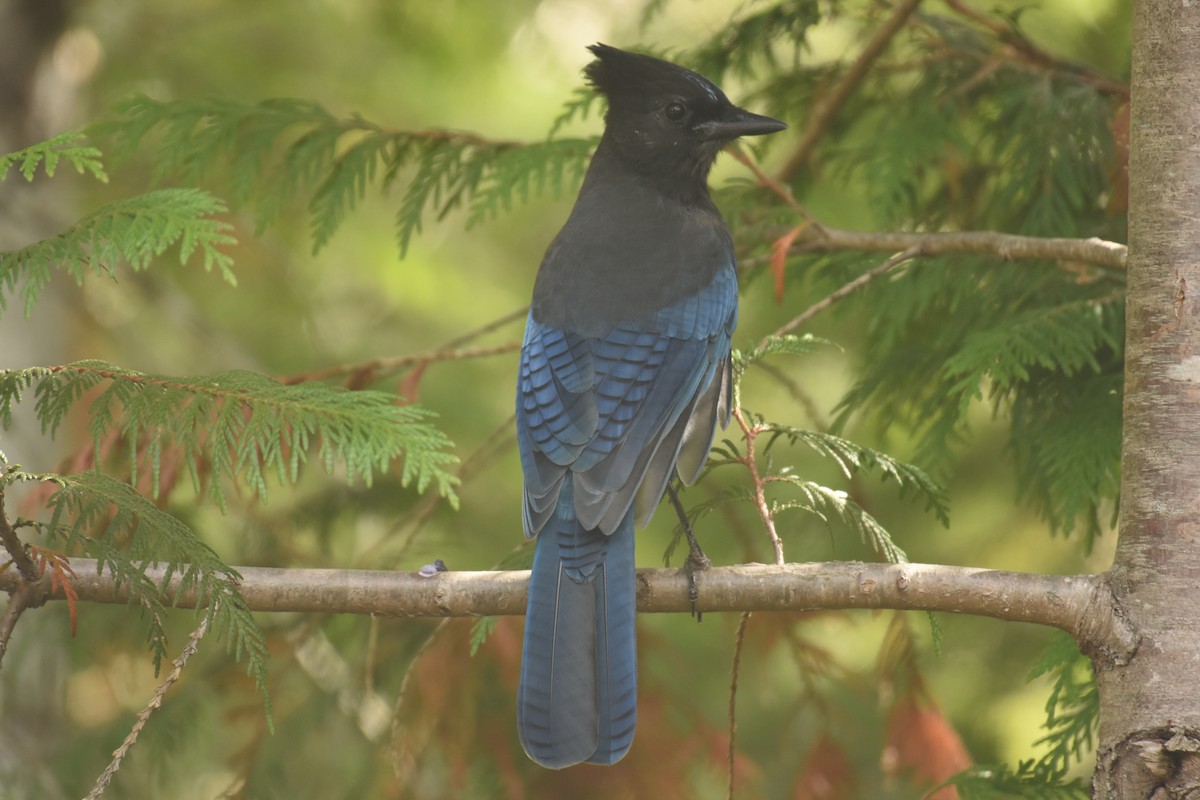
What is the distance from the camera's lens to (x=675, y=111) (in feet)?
11.4

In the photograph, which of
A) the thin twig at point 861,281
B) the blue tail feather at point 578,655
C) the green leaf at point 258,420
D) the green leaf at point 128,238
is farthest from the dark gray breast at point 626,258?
the green leaf at point 128,238

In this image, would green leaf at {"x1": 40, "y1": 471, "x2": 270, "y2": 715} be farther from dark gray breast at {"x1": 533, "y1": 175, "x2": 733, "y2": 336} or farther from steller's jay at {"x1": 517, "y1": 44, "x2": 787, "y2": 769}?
dark gray breast at {"x1": 533, "y1": 175, "x2": 733, "y2": 336}

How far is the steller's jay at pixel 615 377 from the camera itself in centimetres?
246

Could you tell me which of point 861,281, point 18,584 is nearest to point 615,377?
point 861,281

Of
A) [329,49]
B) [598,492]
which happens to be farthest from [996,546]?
[329,49]

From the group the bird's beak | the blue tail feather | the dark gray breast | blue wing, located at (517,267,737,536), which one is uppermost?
the bird's beak

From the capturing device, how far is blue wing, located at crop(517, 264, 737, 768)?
2.45 meters

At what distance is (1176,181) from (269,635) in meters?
2.48

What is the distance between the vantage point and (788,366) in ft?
17.3

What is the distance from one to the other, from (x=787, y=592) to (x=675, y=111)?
167 centimetres

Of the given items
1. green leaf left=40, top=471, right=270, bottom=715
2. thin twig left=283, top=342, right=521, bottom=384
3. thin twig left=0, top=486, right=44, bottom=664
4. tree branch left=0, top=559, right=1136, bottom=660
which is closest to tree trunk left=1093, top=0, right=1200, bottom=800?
tree branch left=0, top=559, right=1136, bottom=660

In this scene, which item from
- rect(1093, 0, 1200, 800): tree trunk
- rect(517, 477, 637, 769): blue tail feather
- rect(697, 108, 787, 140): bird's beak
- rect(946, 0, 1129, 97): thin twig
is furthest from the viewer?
rect(697, 108, 787, 140): bird's beak

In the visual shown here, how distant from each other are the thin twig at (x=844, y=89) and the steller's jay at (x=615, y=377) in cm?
19

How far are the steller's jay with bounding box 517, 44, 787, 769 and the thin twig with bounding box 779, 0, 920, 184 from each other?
0.63ft
